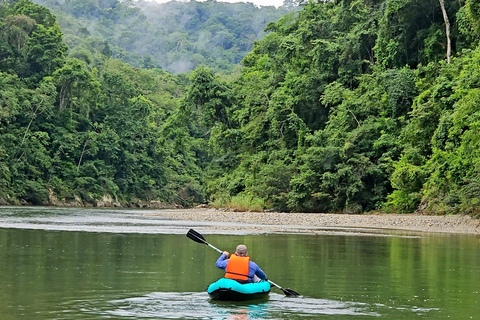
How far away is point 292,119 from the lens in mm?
51156

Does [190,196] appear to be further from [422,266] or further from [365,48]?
[422,266]

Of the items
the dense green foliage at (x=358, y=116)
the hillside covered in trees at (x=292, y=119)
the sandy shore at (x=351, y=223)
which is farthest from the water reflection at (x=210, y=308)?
the hillside covered in trees at (x=292, y=119)

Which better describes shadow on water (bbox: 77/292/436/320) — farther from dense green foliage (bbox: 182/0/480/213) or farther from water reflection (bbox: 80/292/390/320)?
dense green foliage (bbox: 182/0/480/213)

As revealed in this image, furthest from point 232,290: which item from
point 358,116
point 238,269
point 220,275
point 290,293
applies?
point 358,116

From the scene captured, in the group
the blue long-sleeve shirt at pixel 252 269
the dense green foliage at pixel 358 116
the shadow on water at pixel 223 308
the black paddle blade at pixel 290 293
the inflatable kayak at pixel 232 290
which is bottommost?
the shadow on water at pixel 223 308

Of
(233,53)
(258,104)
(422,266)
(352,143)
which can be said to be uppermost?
(233,53)

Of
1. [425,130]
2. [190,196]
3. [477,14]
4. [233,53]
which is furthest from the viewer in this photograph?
[233,53]

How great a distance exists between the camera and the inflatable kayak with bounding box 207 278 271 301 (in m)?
12.4

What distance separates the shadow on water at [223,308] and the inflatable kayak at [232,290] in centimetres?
12

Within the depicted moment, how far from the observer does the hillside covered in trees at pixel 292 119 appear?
36.9 meters

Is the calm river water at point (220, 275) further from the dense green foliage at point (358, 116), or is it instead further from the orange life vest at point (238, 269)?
the dense green foliage at point (358, 116)

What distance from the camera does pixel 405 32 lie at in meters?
44.2

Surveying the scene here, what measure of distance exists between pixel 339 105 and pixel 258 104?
32.1 ft

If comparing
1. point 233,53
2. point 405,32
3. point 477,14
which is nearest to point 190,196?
point 405,32
